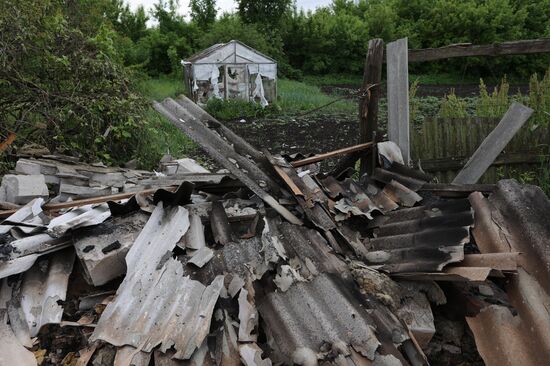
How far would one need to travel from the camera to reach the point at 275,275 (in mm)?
2701

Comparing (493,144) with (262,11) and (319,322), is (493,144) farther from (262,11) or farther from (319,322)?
(262,11)

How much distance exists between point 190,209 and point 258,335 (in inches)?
48.2

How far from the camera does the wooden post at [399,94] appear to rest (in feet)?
14.1

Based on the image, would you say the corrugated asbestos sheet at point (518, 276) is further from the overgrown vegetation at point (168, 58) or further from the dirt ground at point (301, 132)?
the dirt ground at point (301, 132)

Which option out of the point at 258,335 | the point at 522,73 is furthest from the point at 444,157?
the point at 522,73

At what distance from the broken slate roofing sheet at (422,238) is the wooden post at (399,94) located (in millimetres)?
1236

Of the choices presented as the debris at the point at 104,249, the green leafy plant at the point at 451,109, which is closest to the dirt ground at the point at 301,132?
the green leafy plant at the point at 451,109

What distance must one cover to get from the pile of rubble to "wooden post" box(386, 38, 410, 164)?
37.3 inches

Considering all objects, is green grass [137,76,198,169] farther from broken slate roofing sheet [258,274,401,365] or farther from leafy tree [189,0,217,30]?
leafy tree [189,0,217,30]

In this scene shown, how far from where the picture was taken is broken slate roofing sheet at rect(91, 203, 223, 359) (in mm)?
2312

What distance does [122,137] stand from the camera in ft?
21.5

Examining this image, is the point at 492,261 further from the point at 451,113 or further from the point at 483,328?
the point at 451,113

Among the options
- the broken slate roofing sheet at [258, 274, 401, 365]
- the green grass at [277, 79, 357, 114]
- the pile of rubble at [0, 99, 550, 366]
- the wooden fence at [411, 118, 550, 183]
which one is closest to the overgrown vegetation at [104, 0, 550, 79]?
the green grass at [277, 79, 357, 114]

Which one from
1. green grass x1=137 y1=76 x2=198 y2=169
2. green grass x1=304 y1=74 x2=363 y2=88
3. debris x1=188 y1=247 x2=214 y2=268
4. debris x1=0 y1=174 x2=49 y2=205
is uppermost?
green grass x1=304 y1=74 x2=363 y2=88
